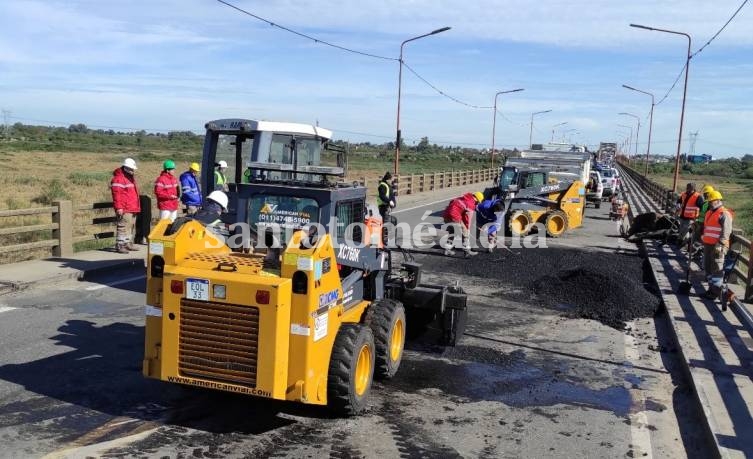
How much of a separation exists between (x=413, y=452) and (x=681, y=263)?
38.2 ft

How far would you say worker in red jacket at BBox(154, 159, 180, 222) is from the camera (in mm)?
13031

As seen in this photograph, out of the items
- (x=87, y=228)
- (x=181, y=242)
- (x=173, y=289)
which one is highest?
(x=181, y=242)

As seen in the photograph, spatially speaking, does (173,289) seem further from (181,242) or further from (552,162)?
(552,162)

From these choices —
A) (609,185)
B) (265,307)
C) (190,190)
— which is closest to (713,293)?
(265,307)

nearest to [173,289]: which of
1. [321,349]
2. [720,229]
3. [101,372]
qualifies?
[321,349]

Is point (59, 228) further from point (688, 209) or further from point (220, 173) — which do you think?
point (688, 209)

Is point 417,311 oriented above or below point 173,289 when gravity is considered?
below

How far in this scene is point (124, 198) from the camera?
12602 millimetres

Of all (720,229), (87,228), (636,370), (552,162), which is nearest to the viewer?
(636,370)

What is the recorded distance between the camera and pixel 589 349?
27.8 ft

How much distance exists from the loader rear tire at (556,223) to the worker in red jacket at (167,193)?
1130 cm

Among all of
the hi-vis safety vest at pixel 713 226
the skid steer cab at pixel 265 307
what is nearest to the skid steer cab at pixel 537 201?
the hi-vis safety vest at pixel 713 226

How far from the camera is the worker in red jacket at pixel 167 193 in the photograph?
513 inches

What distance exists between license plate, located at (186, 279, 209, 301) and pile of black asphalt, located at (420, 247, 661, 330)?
6724mm
